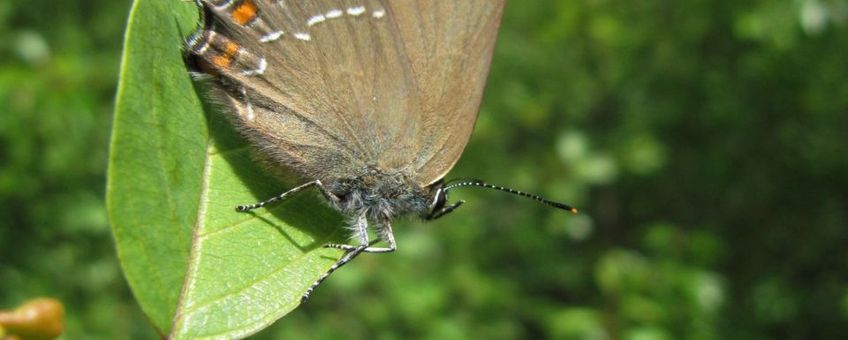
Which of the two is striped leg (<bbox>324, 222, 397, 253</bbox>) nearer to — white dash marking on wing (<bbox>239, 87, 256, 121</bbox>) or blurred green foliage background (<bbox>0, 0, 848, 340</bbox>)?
white dash marking on wing (<bbox>239, 87, 256, 121</bbox>)

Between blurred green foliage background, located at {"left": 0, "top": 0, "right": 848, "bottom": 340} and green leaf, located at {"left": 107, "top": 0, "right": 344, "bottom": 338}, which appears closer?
green leaf, located at {"left": 107, "top": 0, "right": 344, "bottom": 338}

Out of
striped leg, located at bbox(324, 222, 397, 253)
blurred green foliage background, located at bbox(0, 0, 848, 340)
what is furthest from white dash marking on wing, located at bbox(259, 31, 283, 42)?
blurred green foliage background, located at bbox(0, 0, 848, 340)

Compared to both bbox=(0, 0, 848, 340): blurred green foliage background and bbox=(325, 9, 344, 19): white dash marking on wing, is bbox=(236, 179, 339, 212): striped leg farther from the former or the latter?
bbox=(0, 0, 848, 340): blurred green foliage background

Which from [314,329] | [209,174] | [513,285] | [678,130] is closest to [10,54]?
[314,329]

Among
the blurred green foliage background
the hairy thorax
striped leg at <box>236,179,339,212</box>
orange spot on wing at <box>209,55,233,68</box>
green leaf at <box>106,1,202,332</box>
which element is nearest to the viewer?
green leaf at <box>106,1,202,332</box>

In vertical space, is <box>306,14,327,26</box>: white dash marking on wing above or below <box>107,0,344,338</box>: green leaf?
above

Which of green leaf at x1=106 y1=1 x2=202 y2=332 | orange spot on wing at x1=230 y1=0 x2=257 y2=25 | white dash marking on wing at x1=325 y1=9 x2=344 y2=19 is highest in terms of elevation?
white dash marking on wing at x1=325 y1=9 x2=344 y2=19

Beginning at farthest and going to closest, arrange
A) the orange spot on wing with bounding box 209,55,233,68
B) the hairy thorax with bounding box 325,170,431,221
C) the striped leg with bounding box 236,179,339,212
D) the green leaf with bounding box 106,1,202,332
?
1. the hairy thorax with bounding box 325,170,431,221
2. the orange spot on wing with bounding box 209,55,233,68
3. the striped leg with bounding box 236,179,339,212
4. the green leaf with bounding box 106,1,202,332
